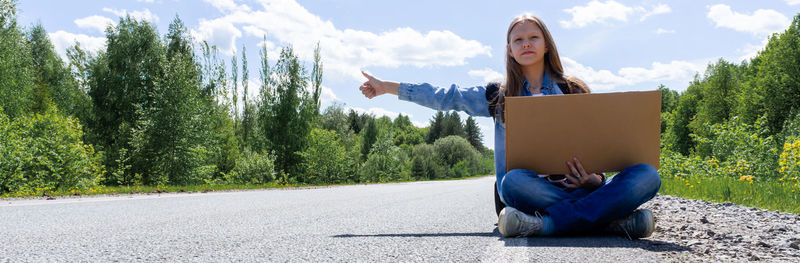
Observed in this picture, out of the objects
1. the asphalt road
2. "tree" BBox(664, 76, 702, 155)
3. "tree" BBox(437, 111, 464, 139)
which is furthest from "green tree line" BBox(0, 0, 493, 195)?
"tree" BBox(437, 111, 464, 139)

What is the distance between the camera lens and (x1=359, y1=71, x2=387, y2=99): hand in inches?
132

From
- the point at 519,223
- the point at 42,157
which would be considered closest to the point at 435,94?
the point at 519,223

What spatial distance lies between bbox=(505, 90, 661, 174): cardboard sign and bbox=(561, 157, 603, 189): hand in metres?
0.04

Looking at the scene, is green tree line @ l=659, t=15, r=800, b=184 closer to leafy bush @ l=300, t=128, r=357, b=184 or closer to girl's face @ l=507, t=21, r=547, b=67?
girl's face @ l=507, t=21, r=547, b=67

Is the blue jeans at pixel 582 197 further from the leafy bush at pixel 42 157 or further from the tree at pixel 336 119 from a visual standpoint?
the tree at pixel 336 119

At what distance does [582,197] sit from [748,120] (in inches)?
1213

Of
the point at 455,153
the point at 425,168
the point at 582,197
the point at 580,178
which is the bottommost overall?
the point at 425,168

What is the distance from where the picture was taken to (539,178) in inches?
110

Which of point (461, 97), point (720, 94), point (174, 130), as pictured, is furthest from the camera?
point (720, 94)

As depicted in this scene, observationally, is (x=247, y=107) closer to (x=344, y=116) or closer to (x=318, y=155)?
(x=318, y=155)

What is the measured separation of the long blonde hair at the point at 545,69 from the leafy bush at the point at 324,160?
853 inches

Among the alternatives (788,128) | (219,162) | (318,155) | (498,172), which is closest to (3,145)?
(498,172)

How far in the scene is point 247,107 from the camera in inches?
1252

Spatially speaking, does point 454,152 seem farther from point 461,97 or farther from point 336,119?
point 461,97
